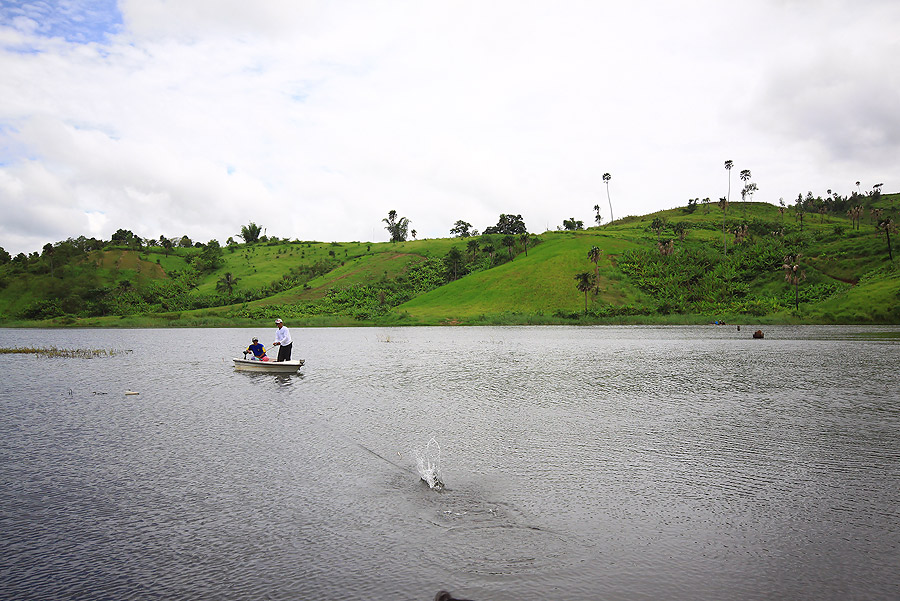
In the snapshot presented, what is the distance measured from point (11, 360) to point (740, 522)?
215 feet

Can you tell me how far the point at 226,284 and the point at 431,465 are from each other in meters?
184

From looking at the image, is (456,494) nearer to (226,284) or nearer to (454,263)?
(454,263)

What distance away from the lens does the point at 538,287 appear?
509 ft

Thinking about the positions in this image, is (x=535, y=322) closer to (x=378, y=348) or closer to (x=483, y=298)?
(x=483, y=298)

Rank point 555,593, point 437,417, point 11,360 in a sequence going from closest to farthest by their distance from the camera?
point 555,593
point 437,417
point 11,360

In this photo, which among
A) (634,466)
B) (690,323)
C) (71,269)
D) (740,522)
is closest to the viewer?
(740,522)

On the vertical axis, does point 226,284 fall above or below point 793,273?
above

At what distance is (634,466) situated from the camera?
60.3 ft

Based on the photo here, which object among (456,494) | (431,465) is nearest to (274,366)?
(431,465)

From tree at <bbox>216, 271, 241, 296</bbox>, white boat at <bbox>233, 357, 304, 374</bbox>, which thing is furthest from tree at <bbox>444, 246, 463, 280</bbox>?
white boat at <bbox>233, 357, 304, 374</bbox>

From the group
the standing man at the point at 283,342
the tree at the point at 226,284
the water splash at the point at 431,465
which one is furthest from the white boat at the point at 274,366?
the tree at the point at 226,284

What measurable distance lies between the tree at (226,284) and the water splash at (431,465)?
173m

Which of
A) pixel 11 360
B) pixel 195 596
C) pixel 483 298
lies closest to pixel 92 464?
pixel 195 596

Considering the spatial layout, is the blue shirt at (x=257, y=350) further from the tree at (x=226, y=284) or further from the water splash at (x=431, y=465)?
the tree at (x=226, y=284)
